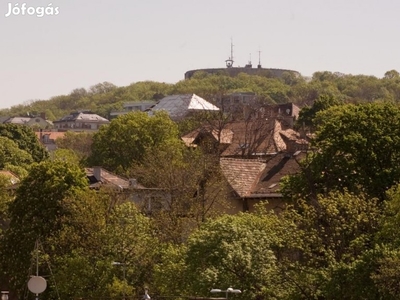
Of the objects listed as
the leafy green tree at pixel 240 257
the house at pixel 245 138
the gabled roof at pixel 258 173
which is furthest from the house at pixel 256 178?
the house at pixel 245 138

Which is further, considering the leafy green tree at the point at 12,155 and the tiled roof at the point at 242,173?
the leafy green tree at the point at 12,155

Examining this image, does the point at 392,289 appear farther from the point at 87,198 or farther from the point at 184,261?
the point at 87,198

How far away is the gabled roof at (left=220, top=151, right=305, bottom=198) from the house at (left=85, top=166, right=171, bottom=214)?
141 inches

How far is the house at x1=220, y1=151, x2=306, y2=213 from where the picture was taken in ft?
200

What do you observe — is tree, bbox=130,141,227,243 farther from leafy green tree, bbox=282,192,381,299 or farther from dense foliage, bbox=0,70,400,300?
leafy green tree, bbox=282,192,381,299

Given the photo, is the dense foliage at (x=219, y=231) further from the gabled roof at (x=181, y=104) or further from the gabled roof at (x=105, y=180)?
the gabled roof at (x=181, y=104)

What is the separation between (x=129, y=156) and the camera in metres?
94.6

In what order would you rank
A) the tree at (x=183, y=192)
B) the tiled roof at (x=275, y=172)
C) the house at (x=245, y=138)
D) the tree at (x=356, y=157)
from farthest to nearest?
the house at (x=245, y=138)
the tiled roof at (x=275, y=172)
the tree at (x=183, y=192)
the tree at (x=356, y=157)

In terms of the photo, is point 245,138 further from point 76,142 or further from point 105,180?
point 76,142

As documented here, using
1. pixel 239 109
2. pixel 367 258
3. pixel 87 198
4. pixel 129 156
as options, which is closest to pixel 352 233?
pixel 367 258

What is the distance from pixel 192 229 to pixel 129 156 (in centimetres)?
4229

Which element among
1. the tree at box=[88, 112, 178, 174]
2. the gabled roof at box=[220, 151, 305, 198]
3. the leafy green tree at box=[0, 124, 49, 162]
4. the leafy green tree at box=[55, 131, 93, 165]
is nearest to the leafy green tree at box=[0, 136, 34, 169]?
the leafy green tree at box=[0, 124, 49, 162]

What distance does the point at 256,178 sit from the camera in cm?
6341

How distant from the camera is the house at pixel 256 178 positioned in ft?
200
